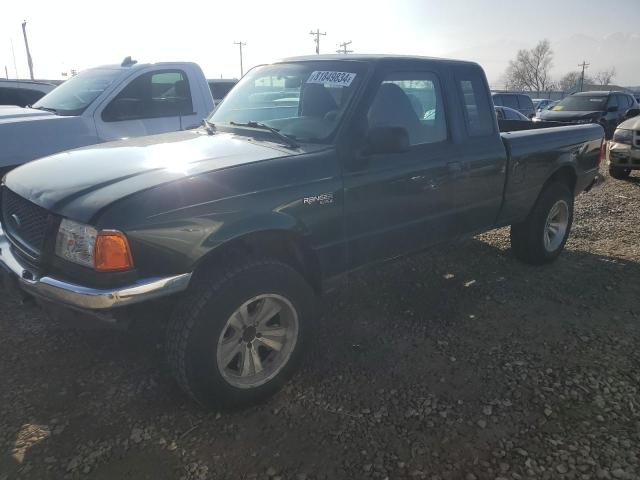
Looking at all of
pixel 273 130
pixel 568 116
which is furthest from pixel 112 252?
pixel 568 116

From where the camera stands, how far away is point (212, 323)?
7.99ft

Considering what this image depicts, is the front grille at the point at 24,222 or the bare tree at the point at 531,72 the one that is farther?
the bare tree at the point at 531,72

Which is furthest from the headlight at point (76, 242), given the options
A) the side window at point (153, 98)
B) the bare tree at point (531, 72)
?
the bare tree at point (531, 72)

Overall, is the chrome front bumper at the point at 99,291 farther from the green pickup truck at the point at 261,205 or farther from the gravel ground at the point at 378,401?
the gravel ground at the point at 378,401

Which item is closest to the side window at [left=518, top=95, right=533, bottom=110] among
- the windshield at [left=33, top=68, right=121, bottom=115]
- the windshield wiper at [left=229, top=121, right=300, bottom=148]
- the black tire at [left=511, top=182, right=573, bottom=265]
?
the black tire at [left=511, top=182, right=573, bottom=265]

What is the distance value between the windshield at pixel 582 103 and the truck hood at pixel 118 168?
15290 millimetres

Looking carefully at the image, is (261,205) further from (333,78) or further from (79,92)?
(79,92)

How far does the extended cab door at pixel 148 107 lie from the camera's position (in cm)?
541

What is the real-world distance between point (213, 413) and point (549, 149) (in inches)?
147

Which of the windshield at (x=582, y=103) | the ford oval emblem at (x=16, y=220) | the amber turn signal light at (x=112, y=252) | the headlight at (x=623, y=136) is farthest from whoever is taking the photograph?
the windshield at (x=582, y=103)

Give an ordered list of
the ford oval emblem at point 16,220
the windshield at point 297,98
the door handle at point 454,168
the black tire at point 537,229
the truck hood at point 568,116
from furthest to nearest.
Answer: the truck hood at point 568,116
the black tire at point 537,229
the door handle at point 454,168
the windshield at point 297,98
the ford oval emblem at point 16,220

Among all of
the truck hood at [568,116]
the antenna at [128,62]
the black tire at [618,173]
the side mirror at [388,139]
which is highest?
the antenna at [128,62]

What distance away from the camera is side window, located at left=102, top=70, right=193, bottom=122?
216 inches

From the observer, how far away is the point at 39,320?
361 cm
